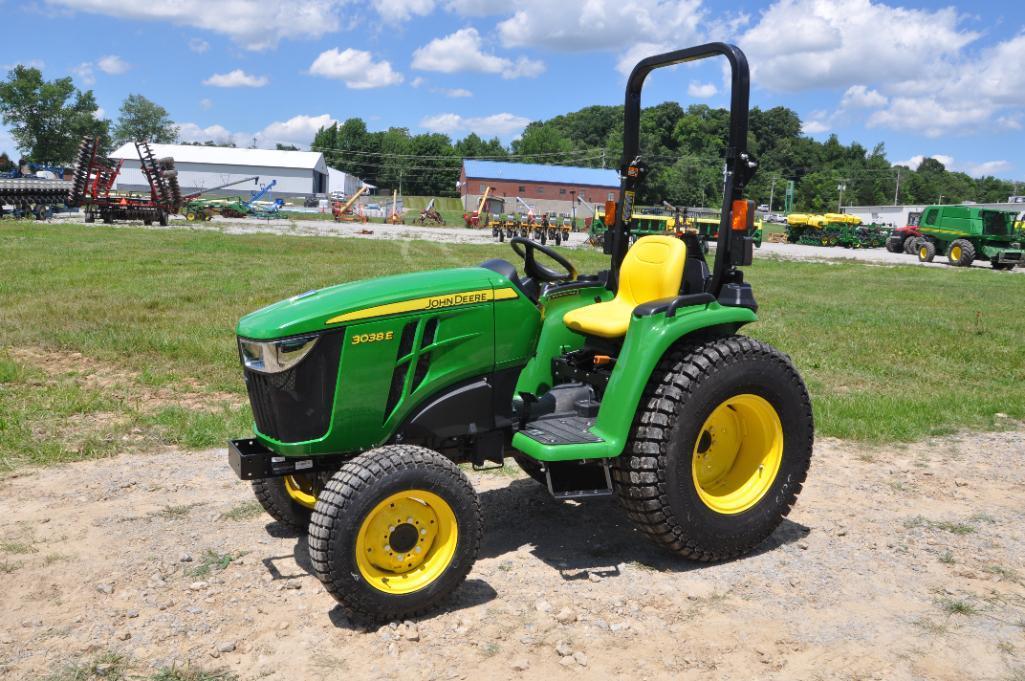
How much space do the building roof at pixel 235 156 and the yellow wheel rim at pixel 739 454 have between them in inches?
3197

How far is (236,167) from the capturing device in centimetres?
8144

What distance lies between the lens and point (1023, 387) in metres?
8.50

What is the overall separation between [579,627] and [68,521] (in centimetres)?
284

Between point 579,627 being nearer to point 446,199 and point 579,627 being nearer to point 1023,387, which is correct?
point 1023,387

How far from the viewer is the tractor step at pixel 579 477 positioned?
4.15 m

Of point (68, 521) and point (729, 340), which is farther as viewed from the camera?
point (68, 521)

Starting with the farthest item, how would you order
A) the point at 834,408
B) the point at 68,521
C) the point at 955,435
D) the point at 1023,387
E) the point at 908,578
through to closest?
1. the point at 1023,387
2. the point at 834,408
3. the point at 955,435
4. the point at 68,521
5. the point at 908,578

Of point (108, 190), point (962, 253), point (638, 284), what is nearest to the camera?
point (638, 284)

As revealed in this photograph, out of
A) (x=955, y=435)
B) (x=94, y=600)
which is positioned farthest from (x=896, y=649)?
(x=955, y=435)

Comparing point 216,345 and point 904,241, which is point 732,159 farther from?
point 904,241

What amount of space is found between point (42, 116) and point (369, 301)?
299 feet

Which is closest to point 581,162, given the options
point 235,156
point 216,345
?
point 235,156

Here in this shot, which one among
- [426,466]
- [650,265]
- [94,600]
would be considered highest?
[650,265]

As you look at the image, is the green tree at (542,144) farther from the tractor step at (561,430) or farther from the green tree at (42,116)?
the tractor step at (561,430)
